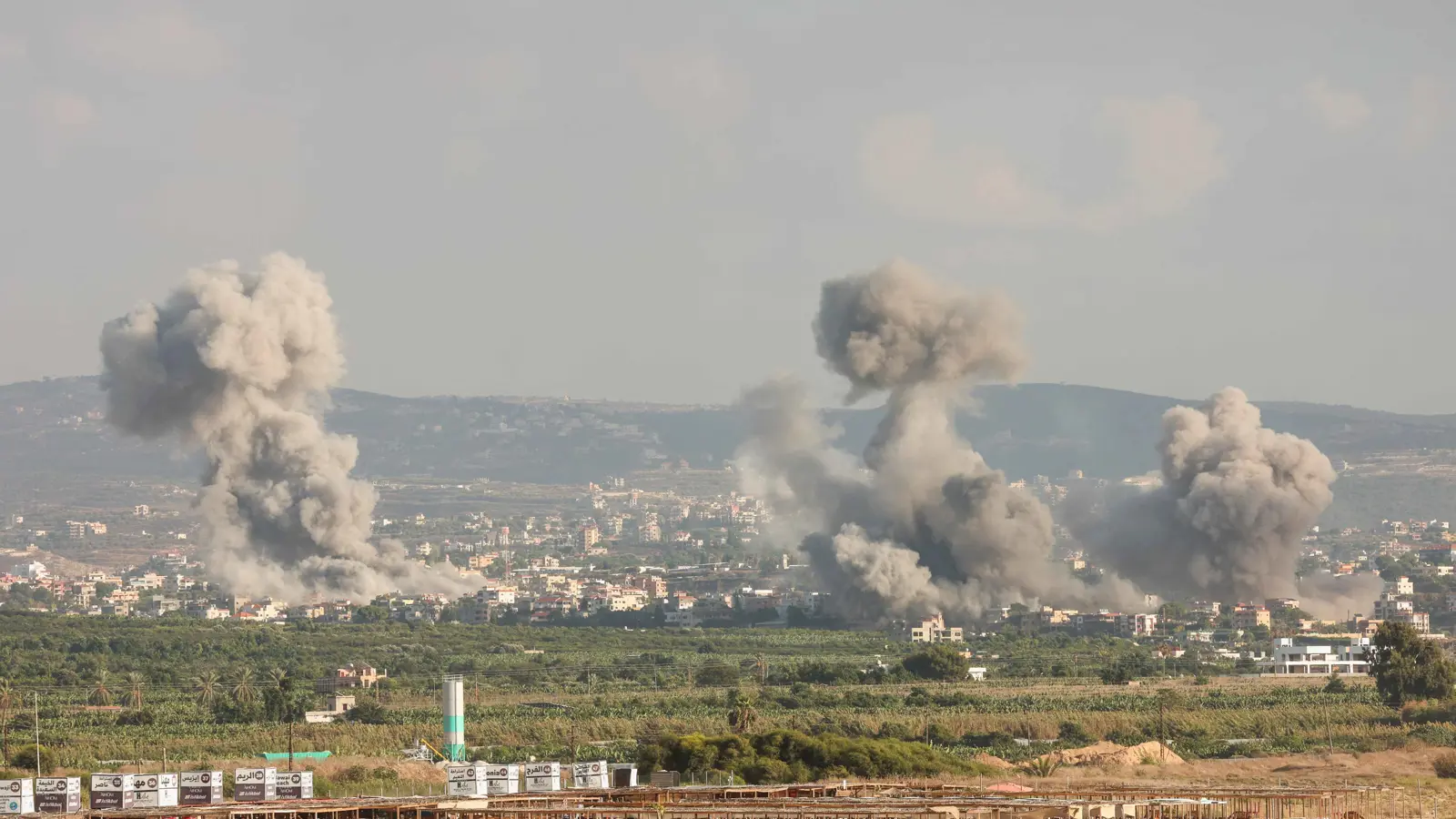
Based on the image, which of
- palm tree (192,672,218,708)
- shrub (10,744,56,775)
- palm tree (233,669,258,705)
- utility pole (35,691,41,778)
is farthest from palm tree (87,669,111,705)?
shrub (10,744,56,775)

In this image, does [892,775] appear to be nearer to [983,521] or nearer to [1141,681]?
[1141,681]

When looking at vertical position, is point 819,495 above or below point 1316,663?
above

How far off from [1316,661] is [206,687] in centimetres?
4928

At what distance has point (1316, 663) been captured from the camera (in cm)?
9681

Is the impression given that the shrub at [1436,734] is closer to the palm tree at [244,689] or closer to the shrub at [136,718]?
the palm tree at [244,689]

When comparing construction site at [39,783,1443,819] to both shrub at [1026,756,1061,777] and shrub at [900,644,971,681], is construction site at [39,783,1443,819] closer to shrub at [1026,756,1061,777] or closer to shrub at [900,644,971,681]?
shrub at [1026,756,1061,777]

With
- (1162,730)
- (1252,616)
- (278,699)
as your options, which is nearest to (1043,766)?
(1162,730)

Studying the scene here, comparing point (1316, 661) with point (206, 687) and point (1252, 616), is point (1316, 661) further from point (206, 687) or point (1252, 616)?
point (206, 687)

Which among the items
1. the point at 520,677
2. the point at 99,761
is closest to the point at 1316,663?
the point at 520,677

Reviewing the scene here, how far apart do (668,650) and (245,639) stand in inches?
799

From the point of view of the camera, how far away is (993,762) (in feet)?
169

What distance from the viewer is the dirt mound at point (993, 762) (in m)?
50.0

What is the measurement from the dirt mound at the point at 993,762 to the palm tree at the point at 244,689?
2578 centimetres

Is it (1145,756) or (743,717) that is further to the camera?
(743,717)
